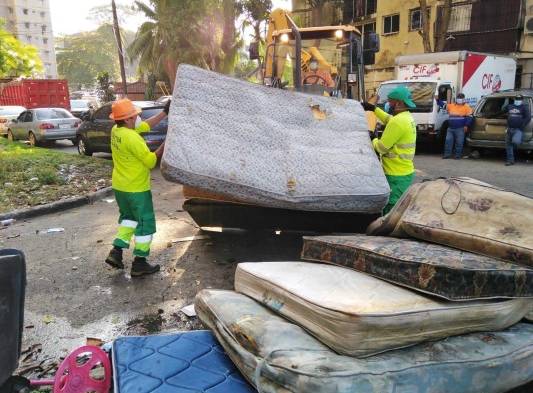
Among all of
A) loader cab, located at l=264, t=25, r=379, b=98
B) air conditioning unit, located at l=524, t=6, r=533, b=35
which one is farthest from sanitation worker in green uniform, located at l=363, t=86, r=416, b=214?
air conditioning unit, located at l=524, t=6, r=533, b=35

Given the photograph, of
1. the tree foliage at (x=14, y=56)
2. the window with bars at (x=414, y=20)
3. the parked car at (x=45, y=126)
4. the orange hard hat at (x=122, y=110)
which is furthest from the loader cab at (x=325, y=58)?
the window with bars at (x=414, y=20)

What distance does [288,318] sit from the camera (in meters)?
2.37

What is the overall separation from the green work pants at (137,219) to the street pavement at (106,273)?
34 cm

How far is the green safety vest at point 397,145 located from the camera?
421 centimetres

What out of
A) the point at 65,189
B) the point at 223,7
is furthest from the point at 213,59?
the point at 65,189

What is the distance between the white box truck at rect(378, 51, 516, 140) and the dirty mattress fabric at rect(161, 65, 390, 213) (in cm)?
887

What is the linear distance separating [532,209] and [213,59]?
86.8 feet

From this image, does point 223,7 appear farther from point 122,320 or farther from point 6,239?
point 122,320

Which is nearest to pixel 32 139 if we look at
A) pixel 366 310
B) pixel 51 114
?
pixel 51 114

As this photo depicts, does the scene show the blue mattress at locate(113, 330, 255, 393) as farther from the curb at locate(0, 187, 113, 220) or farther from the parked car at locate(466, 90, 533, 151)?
the parked car at locate(466, 90, 533, 151)

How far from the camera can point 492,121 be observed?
10867 millimetres

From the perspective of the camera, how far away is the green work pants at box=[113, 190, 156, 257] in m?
4.02

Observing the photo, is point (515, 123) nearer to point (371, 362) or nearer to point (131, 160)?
point (131, 160)

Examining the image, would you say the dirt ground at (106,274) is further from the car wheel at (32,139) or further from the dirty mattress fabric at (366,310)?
the car wheel at (32,139)
